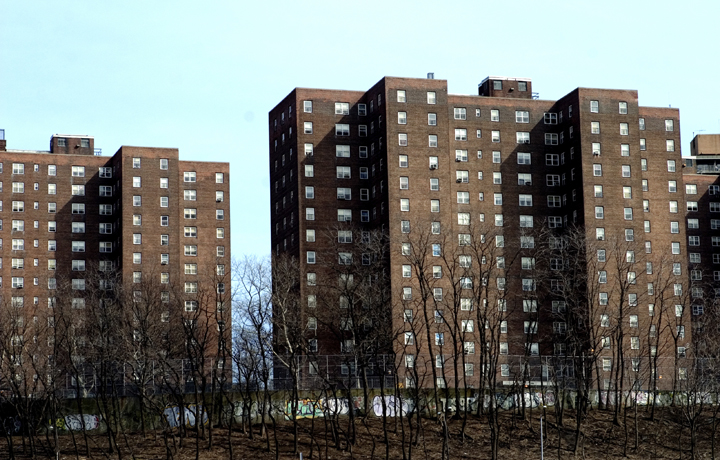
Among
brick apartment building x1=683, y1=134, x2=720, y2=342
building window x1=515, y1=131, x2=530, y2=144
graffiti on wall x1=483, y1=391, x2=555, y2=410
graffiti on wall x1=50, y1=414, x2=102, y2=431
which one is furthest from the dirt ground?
brick apartment building x1=683, y1=134, x2=720, y2=342

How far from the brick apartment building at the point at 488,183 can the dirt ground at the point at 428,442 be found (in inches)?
1757

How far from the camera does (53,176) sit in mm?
191875

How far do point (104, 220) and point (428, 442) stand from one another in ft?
353

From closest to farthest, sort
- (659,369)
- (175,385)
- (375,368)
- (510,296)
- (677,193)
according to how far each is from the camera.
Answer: (175,385) → (375,368) → (659,369) → (510,296) → (677,193)

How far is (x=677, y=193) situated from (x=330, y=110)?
50.3 m

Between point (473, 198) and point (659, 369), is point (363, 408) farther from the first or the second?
point (473, 198)

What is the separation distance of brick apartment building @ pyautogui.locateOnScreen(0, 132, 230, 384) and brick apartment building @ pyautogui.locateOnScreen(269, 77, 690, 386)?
2692cm

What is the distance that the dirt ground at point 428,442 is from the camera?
94062 mm

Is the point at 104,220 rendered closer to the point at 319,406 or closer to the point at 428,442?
the point at 319,406

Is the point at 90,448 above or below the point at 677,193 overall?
below

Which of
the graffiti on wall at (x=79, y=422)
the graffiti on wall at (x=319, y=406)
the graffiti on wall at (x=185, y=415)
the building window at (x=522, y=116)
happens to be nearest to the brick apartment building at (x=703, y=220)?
the building window at (x=522, y=116)

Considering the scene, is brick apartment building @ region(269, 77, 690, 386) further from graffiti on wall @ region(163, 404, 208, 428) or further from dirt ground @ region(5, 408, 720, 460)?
dirt ground @ region(5, 408, 720, 460)

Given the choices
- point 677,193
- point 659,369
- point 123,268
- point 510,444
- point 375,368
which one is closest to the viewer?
point 510,444

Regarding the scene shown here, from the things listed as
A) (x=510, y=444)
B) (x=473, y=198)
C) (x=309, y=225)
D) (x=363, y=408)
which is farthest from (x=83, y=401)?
(x=473, y=198)
